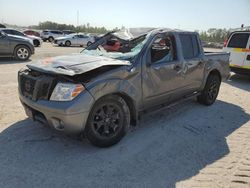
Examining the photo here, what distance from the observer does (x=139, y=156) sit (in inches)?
→ 141

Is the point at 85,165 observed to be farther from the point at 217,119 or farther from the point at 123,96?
the point at 217,119

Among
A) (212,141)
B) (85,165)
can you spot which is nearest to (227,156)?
(212,141)

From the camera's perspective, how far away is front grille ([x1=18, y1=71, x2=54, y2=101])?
336cm

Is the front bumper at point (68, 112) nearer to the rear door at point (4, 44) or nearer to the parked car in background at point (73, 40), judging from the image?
the rear door at point (4, 44)

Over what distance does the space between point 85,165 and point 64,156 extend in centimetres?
38

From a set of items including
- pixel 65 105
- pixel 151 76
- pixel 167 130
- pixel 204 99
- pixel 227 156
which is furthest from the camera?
pixel 204 99

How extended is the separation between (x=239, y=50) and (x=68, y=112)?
8.37m

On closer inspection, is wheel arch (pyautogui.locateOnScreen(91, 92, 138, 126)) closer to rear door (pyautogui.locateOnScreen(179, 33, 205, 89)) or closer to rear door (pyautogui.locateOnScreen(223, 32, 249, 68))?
rear door (pyautogui.locateOnScreen(179, 33, 205, 89))

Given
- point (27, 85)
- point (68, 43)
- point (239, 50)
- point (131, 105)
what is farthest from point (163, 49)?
point (68, 43)

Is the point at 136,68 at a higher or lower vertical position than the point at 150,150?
higher

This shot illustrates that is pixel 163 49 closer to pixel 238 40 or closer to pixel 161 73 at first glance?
pixel 161 73

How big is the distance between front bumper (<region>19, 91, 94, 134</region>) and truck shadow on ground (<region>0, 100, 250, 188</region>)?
472 millimetres

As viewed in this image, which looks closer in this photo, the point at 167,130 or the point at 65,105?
the point at 65,105

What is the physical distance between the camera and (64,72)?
3279 millimetres
